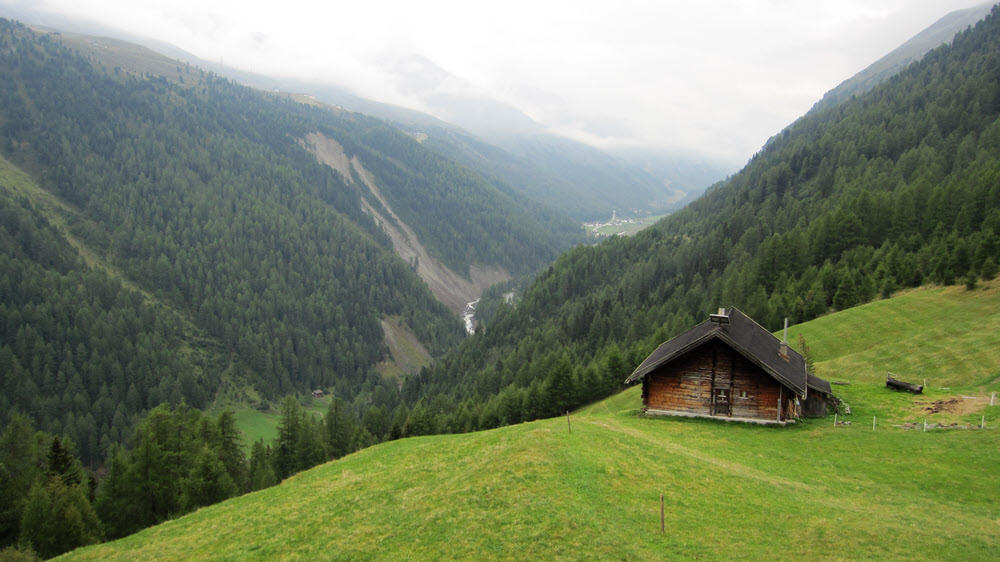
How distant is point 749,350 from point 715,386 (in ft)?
11.9

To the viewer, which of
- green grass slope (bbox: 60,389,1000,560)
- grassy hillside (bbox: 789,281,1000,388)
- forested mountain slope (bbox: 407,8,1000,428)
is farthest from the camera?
forested mountain slope (bbox: 407,8,1000,428)

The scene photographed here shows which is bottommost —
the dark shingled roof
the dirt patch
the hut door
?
the hut door

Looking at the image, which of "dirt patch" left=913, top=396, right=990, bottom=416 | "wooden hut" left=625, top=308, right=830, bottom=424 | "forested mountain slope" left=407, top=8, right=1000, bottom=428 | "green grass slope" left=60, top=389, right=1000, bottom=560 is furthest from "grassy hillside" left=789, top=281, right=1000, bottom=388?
"green grass slope" left=60, top=389, right=1000, bottom=560

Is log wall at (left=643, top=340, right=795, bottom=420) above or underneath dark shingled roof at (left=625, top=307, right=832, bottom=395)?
underneath

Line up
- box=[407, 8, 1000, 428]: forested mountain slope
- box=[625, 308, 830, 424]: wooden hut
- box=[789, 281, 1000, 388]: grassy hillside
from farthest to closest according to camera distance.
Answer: box=[407, 8, 1000, 428]: forested mountain slope, box=[789, 281, 1000, 388]: grassy hillside, box=[625, 308, 830, 424]: wooden hut

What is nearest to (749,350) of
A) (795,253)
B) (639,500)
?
(639,500)

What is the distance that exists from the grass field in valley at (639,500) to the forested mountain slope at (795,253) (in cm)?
3889

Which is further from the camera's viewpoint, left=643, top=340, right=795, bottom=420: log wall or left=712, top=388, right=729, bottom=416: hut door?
left=712, top=388, right=729, bottom=416: hut door

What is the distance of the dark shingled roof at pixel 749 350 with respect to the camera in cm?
3450

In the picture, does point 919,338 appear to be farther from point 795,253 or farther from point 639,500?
point 639,500

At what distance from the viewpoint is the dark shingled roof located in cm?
3450

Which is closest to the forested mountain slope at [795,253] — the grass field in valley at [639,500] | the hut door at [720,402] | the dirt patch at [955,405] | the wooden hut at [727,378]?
the wooden hut at [727,378]

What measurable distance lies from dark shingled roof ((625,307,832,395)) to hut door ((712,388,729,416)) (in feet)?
11.1

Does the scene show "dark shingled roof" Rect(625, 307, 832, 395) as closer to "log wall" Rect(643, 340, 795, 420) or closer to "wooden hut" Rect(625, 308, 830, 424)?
"wooden hut" Rect(625, 308, 830, 424)
